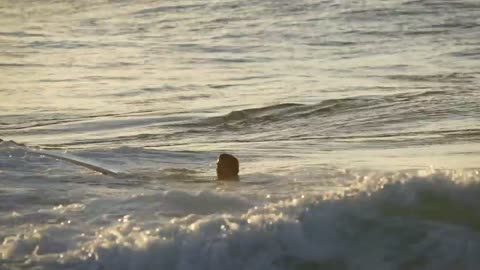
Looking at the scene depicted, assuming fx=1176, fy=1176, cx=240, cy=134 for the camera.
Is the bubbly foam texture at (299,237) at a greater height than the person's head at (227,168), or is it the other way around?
Answer: the person's head at (227,168)

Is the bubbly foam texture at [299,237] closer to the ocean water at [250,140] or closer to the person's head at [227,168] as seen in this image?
the ocean water at [250,140]

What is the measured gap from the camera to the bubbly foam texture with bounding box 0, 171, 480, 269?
493cm

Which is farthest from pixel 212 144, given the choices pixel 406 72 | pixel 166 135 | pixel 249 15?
pixel 249 15

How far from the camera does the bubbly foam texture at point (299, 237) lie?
4930 mm

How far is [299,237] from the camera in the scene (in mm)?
5055

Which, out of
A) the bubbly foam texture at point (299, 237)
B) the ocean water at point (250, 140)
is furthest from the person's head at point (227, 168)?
the bubbly foam texture at point (299, 237)

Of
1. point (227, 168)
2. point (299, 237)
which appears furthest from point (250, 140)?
point (299, 237)

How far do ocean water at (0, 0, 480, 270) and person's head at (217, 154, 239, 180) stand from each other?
0.08m

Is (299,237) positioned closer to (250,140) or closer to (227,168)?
(227,168)

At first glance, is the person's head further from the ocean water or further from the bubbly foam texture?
the bubbly foam texture

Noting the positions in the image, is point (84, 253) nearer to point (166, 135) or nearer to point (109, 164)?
point (109, 164)

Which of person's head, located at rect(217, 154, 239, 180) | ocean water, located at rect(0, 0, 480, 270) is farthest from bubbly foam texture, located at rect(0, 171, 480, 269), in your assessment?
person's head, located at rect(217, 154, 239, 180)

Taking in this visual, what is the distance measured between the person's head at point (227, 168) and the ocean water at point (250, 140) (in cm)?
8

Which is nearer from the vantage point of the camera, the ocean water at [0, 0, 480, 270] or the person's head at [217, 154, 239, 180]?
the ocean water at [0, 0, 480, 270]
